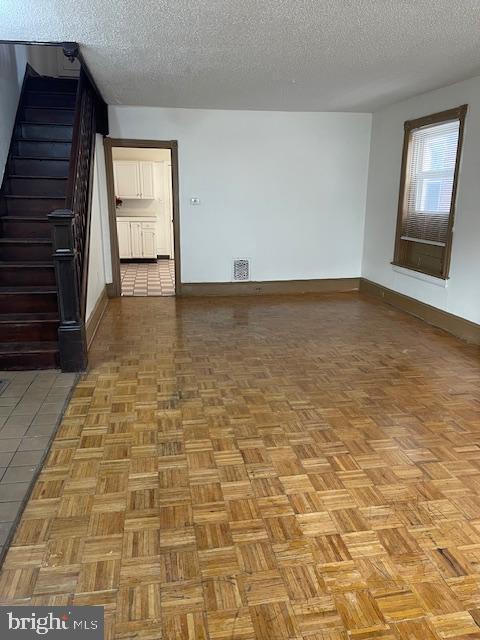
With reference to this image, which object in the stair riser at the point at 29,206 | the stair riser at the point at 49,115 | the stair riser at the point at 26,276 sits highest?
the stair riser at the point at 49,115

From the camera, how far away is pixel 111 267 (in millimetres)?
6285

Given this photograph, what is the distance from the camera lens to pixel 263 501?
7.11 ft

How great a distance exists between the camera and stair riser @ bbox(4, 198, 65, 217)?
4797 mm

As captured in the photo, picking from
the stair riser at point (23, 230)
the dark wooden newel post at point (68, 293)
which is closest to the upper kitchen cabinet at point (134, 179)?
the stair riser at point (23, 230)

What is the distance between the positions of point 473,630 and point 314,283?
555 cm

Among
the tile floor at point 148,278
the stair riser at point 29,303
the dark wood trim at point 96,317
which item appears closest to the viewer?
the stair riser at point 29,303

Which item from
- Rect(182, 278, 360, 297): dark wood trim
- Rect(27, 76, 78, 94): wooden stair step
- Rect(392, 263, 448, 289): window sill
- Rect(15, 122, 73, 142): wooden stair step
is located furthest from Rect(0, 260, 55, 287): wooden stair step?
Rect(392, 263, 448, 289): window sill

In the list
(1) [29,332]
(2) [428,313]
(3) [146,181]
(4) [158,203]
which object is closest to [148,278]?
(4) [158,203]

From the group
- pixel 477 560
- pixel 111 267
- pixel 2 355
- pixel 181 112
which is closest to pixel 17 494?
pixel 2 355

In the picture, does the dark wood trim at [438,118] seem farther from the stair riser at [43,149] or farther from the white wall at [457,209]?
the stair riser at [43,149]

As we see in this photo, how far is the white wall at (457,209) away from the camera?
447cm

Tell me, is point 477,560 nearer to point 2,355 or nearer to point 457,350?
point 457,350

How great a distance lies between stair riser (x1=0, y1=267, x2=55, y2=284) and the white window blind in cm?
396

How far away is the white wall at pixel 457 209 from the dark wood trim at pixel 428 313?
60mm
